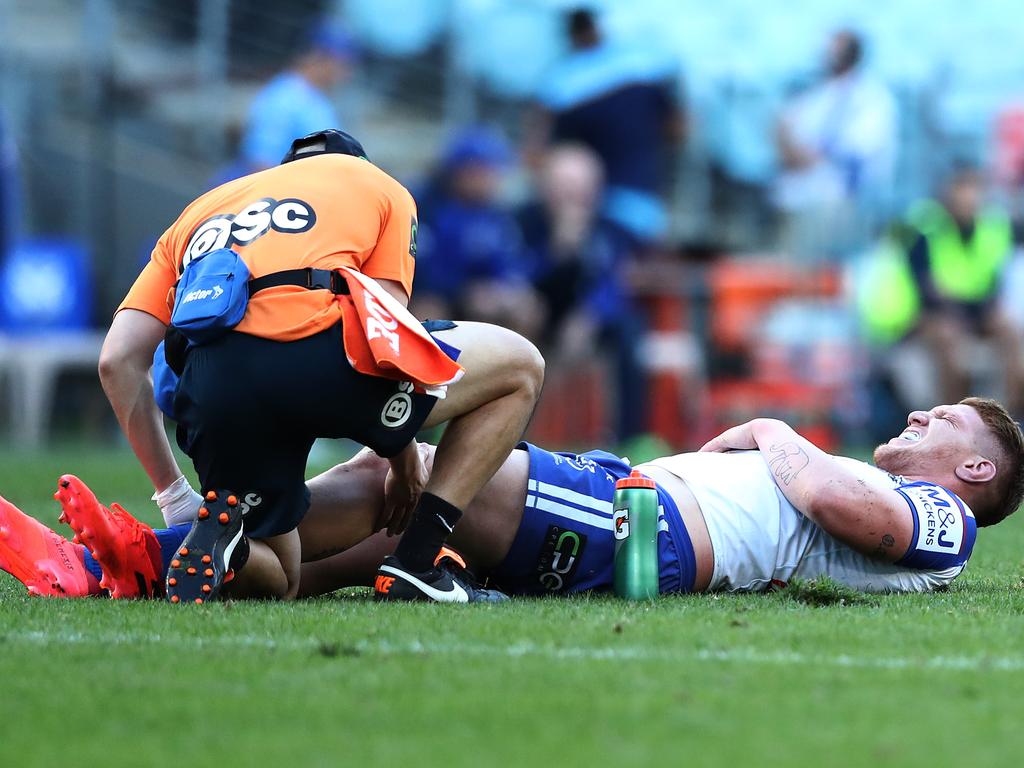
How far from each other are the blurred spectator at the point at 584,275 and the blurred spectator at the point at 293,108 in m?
1.83

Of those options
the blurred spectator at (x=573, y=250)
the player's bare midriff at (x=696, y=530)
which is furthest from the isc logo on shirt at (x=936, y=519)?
the blurred spectator at (x=573, y=250)

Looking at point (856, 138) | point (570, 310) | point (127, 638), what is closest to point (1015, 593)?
point (127, 638)

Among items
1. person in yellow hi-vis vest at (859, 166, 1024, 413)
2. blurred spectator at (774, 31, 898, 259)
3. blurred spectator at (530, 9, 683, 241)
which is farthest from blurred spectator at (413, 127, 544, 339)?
person in yellow hi-vis vest at (859, 166, 1024, 413)

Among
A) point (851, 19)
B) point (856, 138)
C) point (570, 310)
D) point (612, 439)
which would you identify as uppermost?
point (851, 19)

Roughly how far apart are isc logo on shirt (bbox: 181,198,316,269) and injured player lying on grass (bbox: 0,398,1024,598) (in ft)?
2.60

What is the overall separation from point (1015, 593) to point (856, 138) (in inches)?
385

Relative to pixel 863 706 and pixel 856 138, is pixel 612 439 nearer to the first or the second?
pixel 856 138

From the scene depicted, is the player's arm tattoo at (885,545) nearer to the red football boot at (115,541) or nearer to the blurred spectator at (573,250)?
Result: the red football boot at (115,541)

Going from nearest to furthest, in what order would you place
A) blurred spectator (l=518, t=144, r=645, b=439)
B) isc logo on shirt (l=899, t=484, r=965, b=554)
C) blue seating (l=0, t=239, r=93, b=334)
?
isc logo on shirt (l=899, t=484, r=965, b=554) → blurred spectator (l=518, t=144, r=645, b=439) → blue seating (l=0, t=239, r=93, b=334)

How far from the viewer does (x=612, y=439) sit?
13.0m

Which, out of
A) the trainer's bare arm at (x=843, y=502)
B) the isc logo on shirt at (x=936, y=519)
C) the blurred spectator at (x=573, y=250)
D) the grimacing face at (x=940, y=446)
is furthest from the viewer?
the blurred spectator at (x=573, y=250)

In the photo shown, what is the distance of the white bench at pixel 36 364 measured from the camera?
1302cm

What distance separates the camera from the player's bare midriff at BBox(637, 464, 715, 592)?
185 inches

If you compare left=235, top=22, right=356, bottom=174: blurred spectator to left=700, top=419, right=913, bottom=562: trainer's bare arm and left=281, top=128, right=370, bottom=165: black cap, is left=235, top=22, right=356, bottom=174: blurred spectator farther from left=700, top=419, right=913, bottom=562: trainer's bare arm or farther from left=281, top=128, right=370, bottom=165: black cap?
left=700, top=419, right=913, bottom=562: trainer's bare arm
